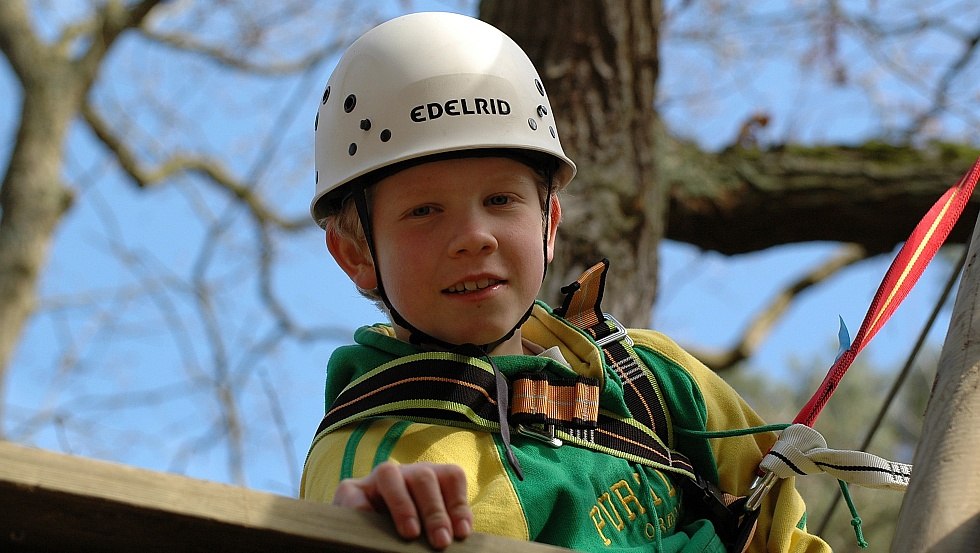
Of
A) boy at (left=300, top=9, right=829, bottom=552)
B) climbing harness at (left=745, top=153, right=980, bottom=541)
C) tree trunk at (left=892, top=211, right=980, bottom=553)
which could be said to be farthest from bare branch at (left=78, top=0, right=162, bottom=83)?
tree trunk at (left=892, top=211, right=980, bottom=553)

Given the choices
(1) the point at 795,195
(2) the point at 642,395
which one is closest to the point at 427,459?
(2) the point at 642,395

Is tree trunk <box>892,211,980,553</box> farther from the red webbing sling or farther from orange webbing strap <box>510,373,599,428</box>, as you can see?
orange webbing strap <box>510,373,599,428</box>

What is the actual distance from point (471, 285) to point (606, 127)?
1678 millimetres

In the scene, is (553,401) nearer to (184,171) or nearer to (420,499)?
(420,499)

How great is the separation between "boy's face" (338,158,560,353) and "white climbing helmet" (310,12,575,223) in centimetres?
5

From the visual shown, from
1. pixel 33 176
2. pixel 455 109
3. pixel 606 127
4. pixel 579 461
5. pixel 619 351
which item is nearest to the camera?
pixel 579 461

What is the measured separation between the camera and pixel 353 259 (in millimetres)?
2432

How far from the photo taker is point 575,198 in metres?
3.64

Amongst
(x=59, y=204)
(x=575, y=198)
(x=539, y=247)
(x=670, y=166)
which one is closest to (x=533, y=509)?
(x=539, y=247)

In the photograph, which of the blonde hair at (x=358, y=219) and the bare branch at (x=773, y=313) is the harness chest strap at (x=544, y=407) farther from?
the bare branch at (x=773, y=313)

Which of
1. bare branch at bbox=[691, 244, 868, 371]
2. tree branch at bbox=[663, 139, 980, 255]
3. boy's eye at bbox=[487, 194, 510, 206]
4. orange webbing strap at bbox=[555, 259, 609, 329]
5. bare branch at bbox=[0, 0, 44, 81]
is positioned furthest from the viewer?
bare branch at bbox=[0, 0, 44, 81]

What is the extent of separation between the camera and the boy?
212cm

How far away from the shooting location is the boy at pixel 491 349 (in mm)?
2123

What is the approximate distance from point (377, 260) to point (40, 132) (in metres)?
4.48
